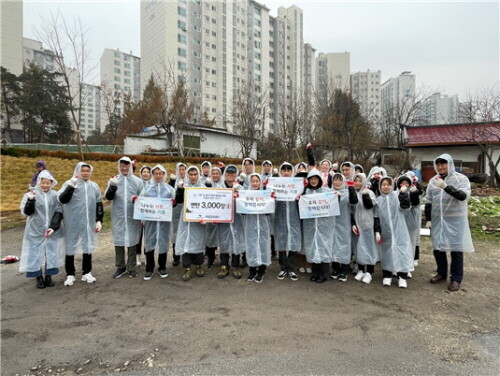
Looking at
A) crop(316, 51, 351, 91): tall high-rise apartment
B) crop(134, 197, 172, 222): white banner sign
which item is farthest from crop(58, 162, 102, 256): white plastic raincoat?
crop(316, 51, 351, 91): tall high-rise apartment

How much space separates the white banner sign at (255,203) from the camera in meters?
4.33

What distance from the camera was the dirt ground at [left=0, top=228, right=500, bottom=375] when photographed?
8.45ft

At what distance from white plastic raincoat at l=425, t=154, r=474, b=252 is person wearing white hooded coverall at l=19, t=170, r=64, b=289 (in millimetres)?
6043

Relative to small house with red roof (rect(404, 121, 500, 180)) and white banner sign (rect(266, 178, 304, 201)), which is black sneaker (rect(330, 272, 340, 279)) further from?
small house with red roof (rect(404, 121, 500, 180))

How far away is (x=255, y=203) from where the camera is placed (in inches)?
172

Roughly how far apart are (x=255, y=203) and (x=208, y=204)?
0.80 meters

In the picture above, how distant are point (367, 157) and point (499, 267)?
46.5 feet

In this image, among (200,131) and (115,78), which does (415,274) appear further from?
(115,78)

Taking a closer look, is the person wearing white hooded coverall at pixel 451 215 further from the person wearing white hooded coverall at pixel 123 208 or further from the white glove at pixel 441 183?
the person wearing white hooded coverall at pixel 123 208

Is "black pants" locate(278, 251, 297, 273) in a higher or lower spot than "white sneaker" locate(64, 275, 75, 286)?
higher

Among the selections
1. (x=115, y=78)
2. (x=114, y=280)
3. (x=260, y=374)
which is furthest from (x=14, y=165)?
(x=115, y=78)

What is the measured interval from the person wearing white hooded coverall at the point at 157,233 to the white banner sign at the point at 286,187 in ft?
5.86

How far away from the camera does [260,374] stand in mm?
2428

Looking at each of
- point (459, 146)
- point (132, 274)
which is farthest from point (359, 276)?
point (459, 146)
